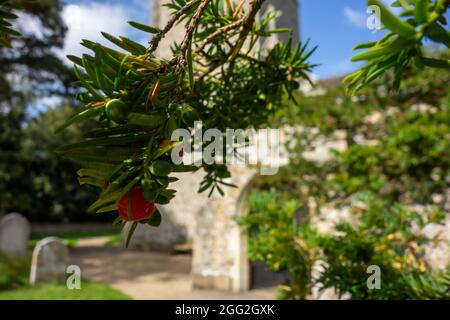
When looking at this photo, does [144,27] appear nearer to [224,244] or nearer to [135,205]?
[135,205]

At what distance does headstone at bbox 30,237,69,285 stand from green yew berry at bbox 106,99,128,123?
8125mm

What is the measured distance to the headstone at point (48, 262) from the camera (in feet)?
24.6

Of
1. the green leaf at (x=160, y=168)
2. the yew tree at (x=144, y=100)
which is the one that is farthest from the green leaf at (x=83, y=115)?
the green leaf at (x=160, y=168)

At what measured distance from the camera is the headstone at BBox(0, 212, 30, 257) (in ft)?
31.1

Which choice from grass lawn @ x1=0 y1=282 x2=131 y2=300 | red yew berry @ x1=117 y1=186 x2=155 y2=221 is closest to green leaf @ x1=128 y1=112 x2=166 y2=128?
red yew berry @ x1=117 y1=186 x2=155 y2=221

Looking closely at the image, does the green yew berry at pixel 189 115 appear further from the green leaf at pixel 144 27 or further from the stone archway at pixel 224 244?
the stone archway at pixel 224 244

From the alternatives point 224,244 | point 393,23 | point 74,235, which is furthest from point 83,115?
point 74,235

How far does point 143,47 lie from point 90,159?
29cm

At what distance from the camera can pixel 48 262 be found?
25.1 ft

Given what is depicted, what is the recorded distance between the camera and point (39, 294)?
650cm

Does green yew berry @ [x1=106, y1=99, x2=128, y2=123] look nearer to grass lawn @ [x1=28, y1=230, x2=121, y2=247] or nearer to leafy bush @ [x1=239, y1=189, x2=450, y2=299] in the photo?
leafy bush @ [x1=239, y1=189, x2=450, y2=299]

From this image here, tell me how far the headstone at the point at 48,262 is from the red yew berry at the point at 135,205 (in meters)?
8.09

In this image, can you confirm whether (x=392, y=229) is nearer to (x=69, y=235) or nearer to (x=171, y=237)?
(x=171, y=237)
